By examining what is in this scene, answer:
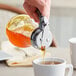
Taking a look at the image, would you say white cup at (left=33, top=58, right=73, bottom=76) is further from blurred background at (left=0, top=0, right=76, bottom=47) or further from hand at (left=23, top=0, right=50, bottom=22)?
blurred background at (left=0, top=0, right=76, bottom=47)

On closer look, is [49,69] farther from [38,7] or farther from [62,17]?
[62,17]

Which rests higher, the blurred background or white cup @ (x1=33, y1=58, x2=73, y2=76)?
the blurred background

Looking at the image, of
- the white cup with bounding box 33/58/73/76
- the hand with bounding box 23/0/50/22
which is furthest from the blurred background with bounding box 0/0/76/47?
the white cup with bounding box 33/58/73/76

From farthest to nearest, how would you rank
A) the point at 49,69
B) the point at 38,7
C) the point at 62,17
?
the point at 62,17 → the point at 38,7 → the point at 49,69

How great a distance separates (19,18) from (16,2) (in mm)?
968

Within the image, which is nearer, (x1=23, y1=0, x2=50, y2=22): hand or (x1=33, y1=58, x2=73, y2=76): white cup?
(x1=33, y1=58, x2=73, y2=76): white cup

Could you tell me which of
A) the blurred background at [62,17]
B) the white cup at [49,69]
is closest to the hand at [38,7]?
the white cup at [49,69]

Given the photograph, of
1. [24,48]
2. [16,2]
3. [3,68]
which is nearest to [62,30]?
[16,2]

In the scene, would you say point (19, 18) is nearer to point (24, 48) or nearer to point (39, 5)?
point (24, 48)

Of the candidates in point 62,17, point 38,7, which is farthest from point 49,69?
point 62,17

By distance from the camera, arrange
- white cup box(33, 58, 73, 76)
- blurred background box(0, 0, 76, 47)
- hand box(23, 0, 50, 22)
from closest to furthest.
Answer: white cup box(33, 58, 73, 76) < hand box(23, 0, 50, 22) < blurred background box(0, 0, 76, 47)

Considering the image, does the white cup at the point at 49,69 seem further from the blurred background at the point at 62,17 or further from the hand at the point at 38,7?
the blurred background at the point at 62,17

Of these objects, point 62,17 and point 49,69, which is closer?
point 49,69

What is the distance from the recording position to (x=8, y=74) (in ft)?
3.36
